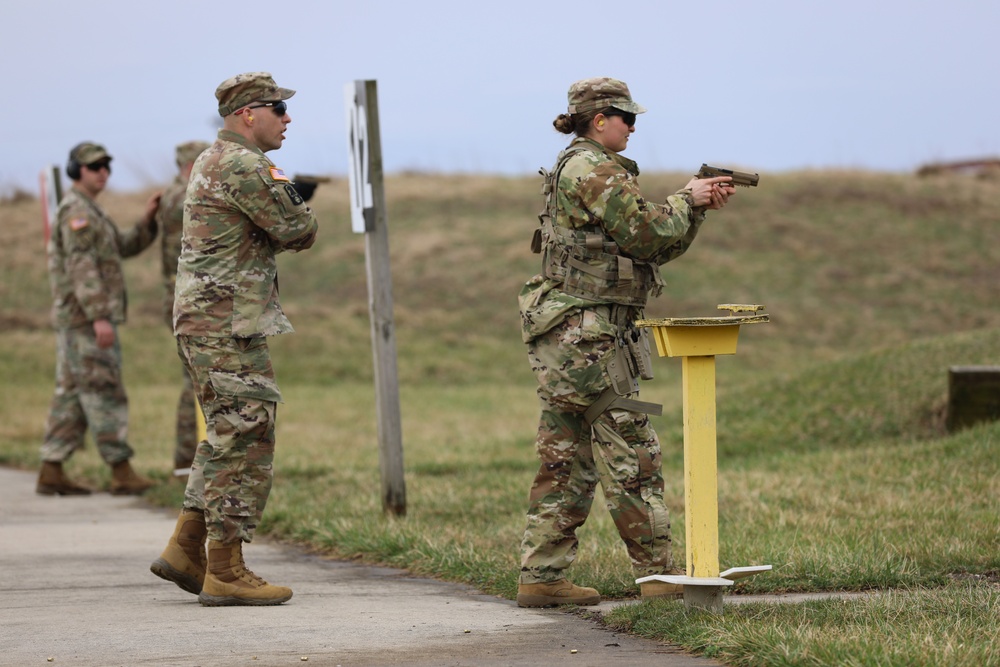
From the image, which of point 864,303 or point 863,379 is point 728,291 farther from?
point 863,379

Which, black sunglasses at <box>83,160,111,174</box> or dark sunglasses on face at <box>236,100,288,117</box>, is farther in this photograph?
black sunglasses at <box>83,160,111,174</box>

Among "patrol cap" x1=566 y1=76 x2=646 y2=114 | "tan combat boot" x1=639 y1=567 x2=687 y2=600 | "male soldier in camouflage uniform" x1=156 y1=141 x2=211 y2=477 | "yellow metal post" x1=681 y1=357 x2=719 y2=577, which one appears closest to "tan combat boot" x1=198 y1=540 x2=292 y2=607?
"tan combat boot" x1=639 y1=567 x2=687 y2=600

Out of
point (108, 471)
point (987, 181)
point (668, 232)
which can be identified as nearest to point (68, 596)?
point (668, 232)

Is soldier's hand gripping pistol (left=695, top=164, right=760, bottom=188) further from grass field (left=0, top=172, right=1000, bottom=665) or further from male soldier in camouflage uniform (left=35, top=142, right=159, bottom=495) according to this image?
male soldier in camouflage uniform (left=35, top=142, right=159, bottom=495)

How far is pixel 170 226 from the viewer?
9430mm

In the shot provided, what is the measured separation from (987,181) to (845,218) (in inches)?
227

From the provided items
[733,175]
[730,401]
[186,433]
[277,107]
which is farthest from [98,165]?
[730,401]

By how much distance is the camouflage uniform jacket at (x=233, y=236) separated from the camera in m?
5.68

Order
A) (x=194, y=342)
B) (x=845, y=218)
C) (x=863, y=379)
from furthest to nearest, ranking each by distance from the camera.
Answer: (x=845, y=218), (x=863, y=379), (x=194, y=342)

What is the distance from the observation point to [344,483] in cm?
977

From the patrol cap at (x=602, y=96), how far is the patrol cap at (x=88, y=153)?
5029 millimetres

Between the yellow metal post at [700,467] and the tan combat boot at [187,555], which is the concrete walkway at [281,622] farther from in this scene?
the yellow metal post at [700,467]

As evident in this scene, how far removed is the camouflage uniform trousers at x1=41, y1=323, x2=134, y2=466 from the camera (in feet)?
31.4

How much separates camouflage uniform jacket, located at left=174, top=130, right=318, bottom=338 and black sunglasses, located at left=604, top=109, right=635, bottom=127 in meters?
1.35
